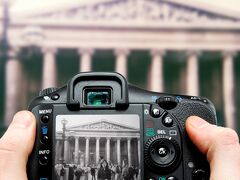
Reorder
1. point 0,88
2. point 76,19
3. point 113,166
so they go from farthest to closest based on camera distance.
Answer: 1. point 76,19
2. point 0,88
3. point 113,166

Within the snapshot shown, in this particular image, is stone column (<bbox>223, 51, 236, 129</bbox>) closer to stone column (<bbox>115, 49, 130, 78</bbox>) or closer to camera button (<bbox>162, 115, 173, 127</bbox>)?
stone column (<bbox>115, 49, 130, 78</bbox>)

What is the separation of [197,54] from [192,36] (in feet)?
1.41

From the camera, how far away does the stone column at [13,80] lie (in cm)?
646

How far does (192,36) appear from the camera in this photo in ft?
24.8

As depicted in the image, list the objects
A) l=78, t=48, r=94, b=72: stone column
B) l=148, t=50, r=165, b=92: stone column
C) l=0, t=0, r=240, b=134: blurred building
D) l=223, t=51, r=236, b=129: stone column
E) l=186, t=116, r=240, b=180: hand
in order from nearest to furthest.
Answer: l=186, t=116, r=240, b=180: hand
l=223, t=51, r=236, b=129: stone column
l=0, t=0, r=240, b=134: blurred building
l=148, t=50, r=165, b=92: stone column
l=78, t=48, r=94, b=72: stone column

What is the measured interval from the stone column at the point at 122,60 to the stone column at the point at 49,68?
89 centimetres

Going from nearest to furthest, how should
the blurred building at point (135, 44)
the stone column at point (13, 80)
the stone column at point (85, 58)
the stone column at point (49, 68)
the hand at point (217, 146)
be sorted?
the hand at point (217, 146), the stone column at point (13, 80), the stone column at point (49, 68), the blurred building at point (135, 44), the stone column at point (85, 58)

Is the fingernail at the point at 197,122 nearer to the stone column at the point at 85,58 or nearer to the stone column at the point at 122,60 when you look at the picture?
the stone column at the point at 85,58

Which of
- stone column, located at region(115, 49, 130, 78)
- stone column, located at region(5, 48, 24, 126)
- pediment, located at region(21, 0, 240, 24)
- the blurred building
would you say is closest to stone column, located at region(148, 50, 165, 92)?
the blurred building

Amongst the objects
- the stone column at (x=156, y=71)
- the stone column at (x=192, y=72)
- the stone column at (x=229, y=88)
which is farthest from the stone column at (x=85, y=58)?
the stone column at (x=229, y=88)

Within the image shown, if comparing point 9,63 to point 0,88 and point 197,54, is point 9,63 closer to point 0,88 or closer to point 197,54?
point 0,88

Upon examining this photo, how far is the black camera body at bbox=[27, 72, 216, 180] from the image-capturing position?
0.61 meters

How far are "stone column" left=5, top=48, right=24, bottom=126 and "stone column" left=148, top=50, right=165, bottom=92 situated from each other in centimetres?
172

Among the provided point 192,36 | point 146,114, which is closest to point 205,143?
point 146,114
